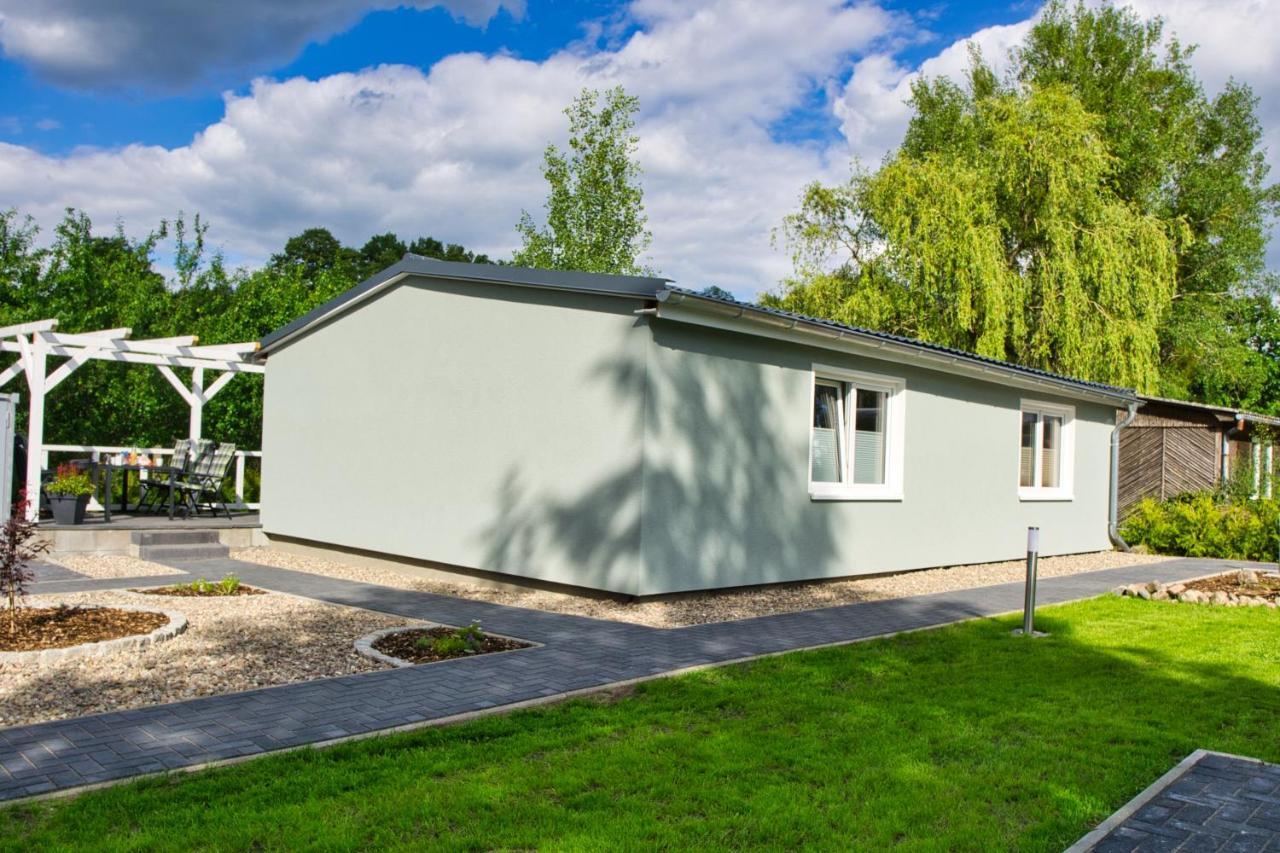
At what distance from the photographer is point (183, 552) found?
12.5 meters

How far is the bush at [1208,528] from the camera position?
15453 millimetres

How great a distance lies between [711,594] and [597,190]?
15.6 m

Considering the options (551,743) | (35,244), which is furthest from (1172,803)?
A: (35,244)

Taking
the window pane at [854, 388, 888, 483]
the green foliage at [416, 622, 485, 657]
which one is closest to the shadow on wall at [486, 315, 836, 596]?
the window pane at [854, 388, 888, 483]

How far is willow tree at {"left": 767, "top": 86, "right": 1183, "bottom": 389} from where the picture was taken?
18828mm

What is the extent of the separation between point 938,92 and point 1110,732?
26476 mm

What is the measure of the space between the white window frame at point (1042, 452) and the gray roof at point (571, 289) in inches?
24.0

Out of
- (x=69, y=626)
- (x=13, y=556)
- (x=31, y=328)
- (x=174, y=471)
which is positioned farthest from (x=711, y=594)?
(x=31, y=328)

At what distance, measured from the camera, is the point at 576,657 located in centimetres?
659

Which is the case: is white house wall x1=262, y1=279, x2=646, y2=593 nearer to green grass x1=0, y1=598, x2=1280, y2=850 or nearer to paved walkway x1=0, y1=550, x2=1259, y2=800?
paved walkway x1=0, y1=550, x2=1259, y2=800

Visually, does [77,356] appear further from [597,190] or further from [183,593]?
[597,190]

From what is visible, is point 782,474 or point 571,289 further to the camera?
point 782,474

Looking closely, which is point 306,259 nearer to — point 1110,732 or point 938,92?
point 938,92

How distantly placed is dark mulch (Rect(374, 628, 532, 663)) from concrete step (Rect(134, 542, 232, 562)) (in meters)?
6.42
